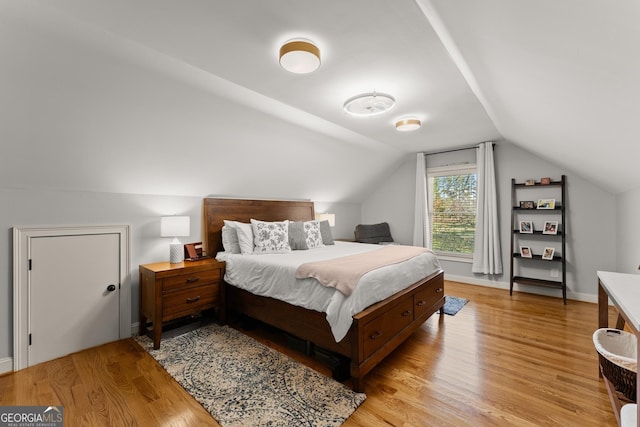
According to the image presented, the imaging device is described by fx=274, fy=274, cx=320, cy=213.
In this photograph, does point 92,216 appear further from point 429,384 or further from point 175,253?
point 429,384

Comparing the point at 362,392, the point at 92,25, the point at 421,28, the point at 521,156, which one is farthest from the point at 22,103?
the point at 521,156

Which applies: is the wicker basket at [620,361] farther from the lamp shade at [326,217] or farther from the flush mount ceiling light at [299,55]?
the lamp shade at [326,217]

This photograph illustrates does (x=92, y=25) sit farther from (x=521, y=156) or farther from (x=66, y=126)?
(x=521, y=156)

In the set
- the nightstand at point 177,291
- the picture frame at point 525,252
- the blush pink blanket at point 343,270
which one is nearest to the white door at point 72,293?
the nightstand at point 177,291

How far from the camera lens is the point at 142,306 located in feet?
8.83

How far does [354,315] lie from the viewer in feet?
6.16

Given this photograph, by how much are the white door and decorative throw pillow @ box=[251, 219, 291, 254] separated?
134cm

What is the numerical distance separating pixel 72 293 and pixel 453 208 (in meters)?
5.22

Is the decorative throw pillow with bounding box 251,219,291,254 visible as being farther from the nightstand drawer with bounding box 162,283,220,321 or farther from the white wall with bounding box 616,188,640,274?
the white wall with bounding box 616,188,640,274

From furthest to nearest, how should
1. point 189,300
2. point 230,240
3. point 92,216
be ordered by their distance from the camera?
point 230,240 → point 189,300 → point 92,216

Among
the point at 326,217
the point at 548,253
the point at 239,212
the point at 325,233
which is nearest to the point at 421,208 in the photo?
the point at 326,217

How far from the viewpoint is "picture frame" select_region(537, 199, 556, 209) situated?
12.6 feet

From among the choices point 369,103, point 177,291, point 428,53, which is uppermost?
point 428,53

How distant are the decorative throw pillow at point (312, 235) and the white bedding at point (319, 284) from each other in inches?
40.9
